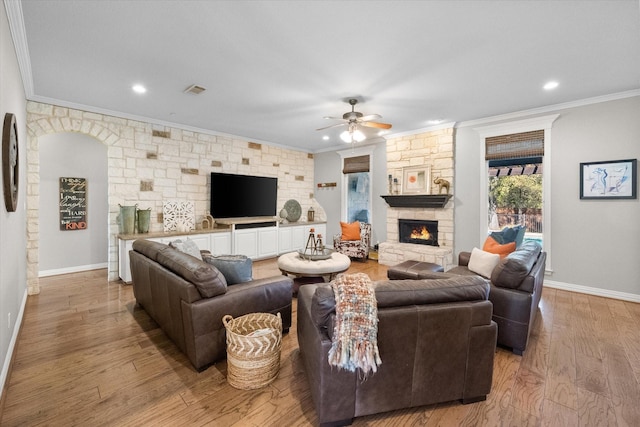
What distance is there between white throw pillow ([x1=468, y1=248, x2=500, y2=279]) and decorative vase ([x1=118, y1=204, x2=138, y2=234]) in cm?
488

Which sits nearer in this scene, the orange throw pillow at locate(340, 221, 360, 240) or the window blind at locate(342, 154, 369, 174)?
the orange throw pillow at locate(340, 221, 360, 240)

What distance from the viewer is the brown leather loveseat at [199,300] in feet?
6.81

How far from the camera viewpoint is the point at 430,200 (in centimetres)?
533

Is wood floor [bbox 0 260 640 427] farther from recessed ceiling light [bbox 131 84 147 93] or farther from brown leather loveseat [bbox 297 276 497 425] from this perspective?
recessed ceiling light [bbox 131 84 147 93]

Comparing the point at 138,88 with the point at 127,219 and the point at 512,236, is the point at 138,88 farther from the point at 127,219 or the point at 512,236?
the point at 512,236

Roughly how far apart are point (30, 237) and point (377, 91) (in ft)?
16.5

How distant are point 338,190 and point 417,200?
2.21 m

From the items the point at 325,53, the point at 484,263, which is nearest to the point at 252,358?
the point at 484,263

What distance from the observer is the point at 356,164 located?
675 centimetres

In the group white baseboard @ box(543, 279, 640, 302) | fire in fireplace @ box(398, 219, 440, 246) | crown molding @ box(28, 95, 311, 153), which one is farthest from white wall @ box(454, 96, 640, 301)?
crown molding @ box(28, 95, 311, 153)

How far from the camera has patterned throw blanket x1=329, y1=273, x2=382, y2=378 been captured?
1438 millimetres

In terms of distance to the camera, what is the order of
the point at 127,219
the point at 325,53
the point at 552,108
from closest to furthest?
the point at 325,53 → the point at 552,108 → the point at 127,219

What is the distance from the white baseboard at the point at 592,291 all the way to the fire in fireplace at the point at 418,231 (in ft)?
5.88

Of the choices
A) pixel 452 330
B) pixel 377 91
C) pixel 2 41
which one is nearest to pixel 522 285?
pixel 452 330
